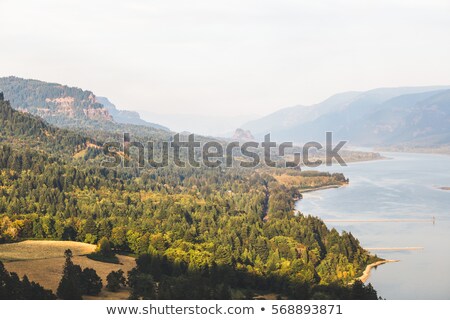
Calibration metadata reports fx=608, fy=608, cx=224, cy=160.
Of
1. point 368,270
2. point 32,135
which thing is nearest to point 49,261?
point 368,270

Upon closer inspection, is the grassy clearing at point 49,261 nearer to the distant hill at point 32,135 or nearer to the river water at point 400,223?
the river water at point 400,223

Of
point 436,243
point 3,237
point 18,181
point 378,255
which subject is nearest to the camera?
point 3,237

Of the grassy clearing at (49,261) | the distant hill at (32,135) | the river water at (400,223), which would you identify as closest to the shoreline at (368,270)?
the river water at (400,223)

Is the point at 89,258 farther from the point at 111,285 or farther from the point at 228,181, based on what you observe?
the point at 228,181

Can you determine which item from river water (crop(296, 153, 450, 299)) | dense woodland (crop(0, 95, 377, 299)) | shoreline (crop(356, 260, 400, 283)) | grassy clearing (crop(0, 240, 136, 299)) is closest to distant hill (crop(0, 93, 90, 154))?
dense woodland (crop(0, 95, 377, 299))

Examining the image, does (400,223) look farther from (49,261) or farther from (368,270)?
(49,261)

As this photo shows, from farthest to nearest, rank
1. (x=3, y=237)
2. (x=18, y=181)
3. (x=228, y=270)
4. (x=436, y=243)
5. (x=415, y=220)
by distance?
(x=415, y=220) < (x=18, y=181) < (x=436, y=243) < (x=3, y=237) < (x=228, y=270)

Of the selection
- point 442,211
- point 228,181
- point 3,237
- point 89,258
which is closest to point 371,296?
point 89,258
